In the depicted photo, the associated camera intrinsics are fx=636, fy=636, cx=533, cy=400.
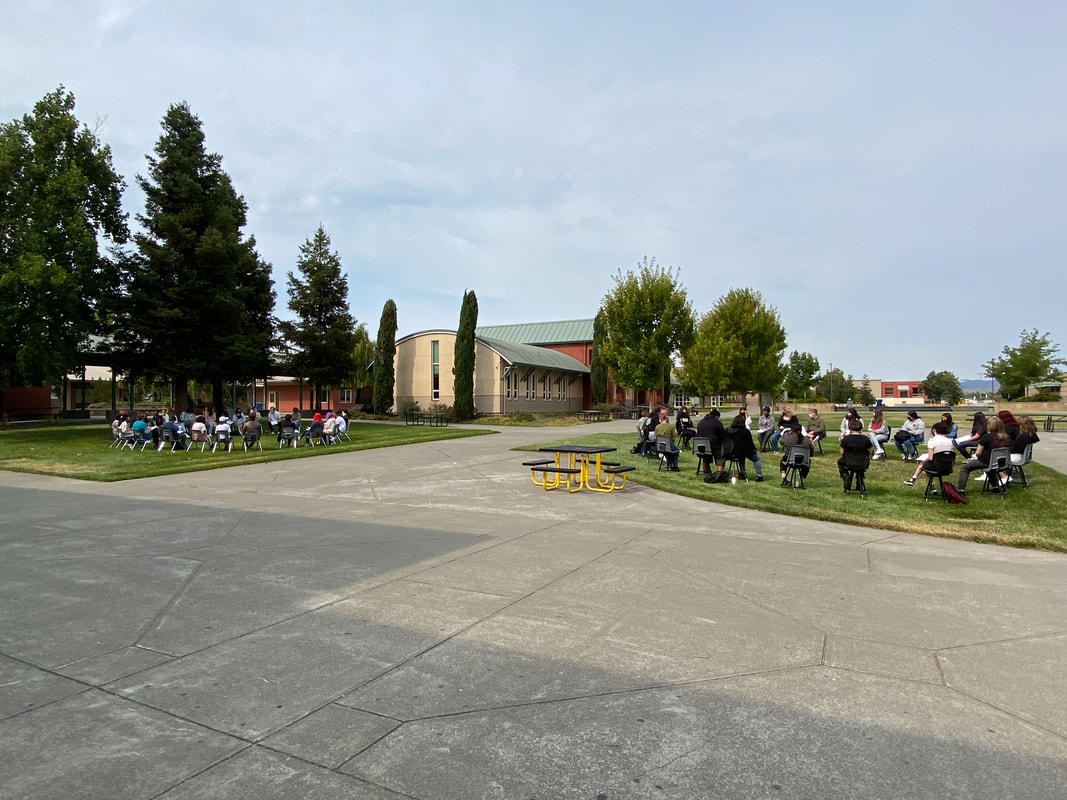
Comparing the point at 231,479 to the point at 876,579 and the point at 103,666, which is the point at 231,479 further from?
the point at 876,579

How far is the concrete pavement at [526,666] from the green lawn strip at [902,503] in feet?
3.70

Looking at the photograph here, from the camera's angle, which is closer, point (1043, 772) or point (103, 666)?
point (1043, 772)

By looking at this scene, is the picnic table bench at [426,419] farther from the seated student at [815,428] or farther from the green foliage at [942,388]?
the green foliage at [942,388]

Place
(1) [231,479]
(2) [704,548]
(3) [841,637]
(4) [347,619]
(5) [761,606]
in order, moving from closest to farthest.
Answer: (3) [841,637] < (4) [347,619] < (5) [761,606] < (2) [704,548] < (1) [231,479]

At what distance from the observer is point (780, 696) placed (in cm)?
375

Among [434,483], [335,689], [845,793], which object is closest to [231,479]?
[434,483]

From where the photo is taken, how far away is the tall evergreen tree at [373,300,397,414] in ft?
154

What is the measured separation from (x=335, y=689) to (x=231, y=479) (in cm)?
1285

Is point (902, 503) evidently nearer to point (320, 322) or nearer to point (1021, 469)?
point (1021, 469)

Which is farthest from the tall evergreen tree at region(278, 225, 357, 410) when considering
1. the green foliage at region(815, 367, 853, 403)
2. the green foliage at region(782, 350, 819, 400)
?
the green foliage at region(815, 367, 853, 403)

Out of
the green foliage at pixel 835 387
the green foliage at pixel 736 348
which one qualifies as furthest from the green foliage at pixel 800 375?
the green foliage at pixel 736 348

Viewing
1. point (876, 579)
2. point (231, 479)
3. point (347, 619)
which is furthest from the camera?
point (231, 479)

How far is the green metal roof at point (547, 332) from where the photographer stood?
198ft

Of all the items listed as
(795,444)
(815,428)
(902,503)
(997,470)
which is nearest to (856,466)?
(902,503)
